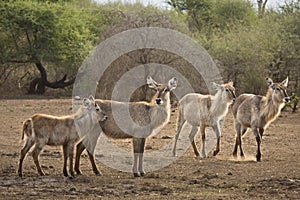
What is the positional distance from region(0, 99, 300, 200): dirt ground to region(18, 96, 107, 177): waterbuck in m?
0.38

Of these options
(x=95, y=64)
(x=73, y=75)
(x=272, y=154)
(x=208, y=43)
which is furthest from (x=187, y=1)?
(x=272, y=154)

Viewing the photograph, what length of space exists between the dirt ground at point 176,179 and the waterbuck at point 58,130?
38cm

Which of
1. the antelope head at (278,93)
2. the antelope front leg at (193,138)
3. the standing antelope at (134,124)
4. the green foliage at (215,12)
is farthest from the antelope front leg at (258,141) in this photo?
the green foliage at (215,12)

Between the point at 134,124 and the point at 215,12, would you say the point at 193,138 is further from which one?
the point at 215,12

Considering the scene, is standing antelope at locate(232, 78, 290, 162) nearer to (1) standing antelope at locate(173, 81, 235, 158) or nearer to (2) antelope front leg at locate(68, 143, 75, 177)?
(1) standing antelope at locate(173, 81, 235, 158)

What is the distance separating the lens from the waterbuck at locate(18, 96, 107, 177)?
9.41 metres

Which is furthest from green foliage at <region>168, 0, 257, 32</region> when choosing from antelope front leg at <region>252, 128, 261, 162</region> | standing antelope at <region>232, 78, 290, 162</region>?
antelope front leg at <region>252, 128, 261, 162</region>

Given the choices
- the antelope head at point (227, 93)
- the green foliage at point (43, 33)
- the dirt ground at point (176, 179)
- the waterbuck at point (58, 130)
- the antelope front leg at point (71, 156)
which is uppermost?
the green foliage at point (43, 33)

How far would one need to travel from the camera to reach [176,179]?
9492 millimetres

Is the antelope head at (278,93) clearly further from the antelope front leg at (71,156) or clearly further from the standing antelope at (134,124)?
the antelope front leg at (71,156)

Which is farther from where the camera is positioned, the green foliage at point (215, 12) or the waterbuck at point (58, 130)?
Result: the green foliage at point (215, 12)

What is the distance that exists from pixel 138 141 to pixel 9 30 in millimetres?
23820

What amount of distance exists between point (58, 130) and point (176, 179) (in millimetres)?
2014

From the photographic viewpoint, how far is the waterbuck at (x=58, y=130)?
371 inches
